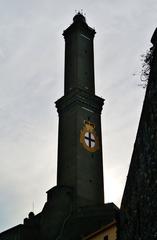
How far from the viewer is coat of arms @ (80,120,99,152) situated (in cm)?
4925

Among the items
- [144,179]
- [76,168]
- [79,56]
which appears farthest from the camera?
[79,56]

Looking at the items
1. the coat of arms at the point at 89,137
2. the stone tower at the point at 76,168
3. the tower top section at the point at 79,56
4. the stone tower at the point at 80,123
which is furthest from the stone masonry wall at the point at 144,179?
the tower top section at the point at 79,56

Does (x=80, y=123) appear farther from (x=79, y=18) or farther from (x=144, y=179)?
(x=144, y=179)

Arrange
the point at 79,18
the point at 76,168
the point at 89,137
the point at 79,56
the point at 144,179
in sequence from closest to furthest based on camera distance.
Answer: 1. the point at 144,179
2. the point at 76,168
3. the point at 89,137
4. the point at 79,56
5. the point at 79,18

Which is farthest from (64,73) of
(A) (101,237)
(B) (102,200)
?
(A) (101,237)

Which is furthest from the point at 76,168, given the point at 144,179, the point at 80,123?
the point at 144,179

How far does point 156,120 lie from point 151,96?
0.45m

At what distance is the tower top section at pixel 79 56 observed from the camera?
53922 millimetres

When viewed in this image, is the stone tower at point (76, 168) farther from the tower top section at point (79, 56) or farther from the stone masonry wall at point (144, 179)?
the stone masonry wall at point (144, 179)

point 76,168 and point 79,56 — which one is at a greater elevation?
point 79,56

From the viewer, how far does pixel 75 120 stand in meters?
49.9

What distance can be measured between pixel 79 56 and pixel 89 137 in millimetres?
10922

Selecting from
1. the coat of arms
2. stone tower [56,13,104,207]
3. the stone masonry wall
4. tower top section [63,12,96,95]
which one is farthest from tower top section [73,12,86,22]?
the stone masonry wall

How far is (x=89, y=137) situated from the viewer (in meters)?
50.2
